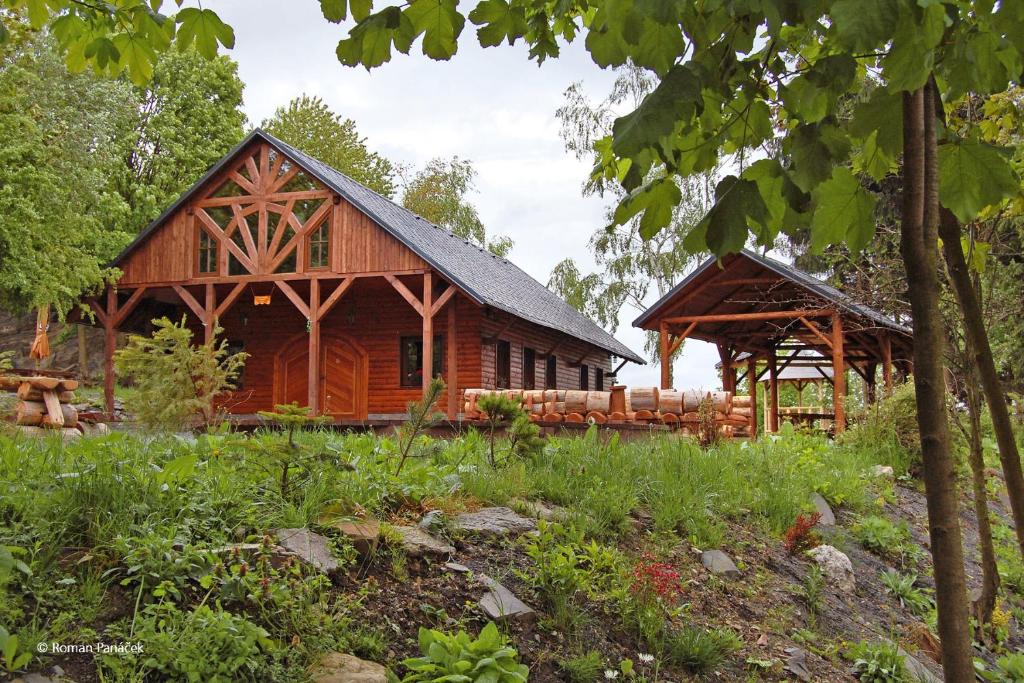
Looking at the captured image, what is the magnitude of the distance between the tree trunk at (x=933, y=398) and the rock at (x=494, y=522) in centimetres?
294

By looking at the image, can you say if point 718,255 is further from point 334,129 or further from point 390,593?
point 334,129

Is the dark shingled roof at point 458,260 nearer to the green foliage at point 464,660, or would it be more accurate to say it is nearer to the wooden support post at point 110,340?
the wooden support post at point 110,340

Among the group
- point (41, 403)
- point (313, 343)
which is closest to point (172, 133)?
point (313, 343)

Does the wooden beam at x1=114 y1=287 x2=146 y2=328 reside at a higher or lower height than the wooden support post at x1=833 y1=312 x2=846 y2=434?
higher

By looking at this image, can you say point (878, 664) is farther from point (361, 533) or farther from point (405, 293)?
point (405, 293)

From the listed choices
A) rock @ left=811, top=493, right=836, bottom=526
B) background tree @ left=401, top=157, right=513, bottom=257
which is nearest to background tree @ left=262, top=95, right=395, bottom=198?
background tree @ left=401, top=157, right=513, bottom=257

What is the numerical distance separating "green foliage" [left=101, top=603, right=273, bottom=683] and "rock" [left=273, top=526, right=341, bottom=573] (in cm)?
58

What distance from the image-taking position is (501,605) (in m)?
4.09

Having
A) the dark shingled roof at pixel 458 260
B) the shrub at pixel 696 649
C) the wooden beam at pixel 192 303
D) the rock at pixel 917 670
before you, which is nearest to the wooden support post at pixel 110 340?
the dark shingled roof at pixel 458 260

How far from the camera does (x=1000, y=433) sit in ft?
10.2

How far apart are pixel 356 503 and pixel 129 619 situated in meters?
1.48

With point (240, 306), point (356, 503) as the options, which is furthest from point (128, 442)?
point (240, 306)

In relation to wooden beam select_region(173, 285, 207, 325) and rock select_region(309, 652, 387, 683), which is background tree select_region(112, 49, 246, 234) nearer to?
wooden beam select_region(173, 285, 207, 325)

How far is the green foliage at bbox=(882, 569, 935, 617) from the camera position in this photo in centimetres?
644
